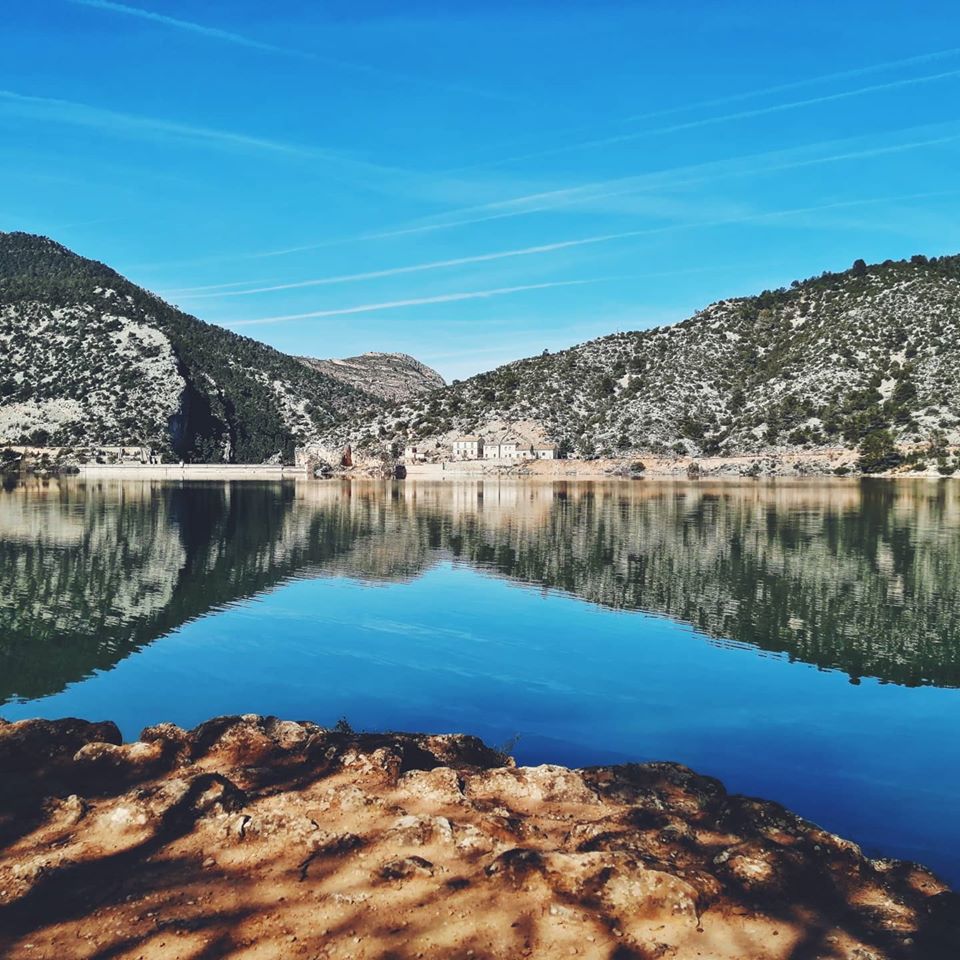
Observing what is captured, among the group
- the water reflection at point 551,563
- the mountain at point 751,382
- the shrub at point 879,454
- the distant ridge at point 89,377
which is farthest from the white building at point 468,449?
the water reflection at point 551,563

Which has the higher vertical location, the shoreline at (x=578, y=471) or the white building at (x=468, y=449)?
the white building at (x=468, y=449)

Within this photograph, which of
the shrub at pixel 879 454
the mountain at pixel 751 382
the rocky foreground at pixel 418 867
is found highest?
the mountain at pixel 751 382

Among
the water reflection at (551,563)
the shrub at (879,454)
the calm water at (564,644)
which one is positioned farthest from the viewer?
the shrub at (879,454)

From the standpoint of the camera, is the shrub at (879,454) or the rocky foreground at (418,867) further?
the shrub at (879,454)

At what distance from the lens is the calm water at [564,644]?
47.3ft

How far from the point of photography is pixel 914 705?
1697cm

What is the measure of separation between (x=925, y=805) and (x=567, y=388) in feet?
481

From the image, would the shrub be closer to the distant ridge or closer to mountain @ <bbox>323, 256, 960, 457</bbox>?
mountain @ <bbox>323, 256, 960, 457</bbox>

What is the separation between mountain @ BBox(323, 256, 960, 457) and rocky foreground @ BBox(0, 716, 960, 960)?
118066mm

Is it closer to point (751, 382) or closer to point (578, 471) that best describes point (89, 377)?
point (578, 471)

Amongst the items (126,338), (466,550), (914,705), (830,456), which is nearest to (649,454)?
(830,456)

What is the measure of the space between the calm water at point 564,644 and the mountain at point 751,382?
8333 cm

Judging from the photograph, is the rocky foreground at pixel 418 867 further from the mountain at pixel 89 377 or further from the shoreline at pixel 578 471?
the mountain at pixel 89 377

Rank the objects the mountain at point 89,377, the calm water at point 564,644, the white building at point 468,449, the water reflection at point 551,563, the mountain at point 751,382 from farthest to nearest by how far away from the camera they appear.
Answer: the mountain at point 89,377
the white building at point 468,449
the mountain at point 751,382
the water reflection at point 551,563
the calm water at point 564,644
